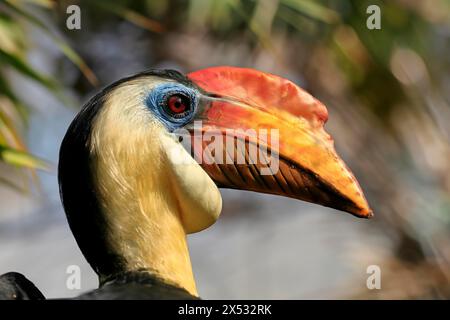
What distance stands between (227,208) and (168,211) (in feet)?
14.8

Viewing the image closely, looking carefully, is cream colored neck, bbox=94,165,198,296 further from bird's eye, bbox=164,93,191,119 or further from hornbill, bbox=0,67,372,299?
bird's eye, bbox=164,93,191,119

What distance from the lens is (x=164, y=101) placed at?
6.07 feet

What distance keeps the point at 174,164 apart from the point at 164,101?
0.48ft

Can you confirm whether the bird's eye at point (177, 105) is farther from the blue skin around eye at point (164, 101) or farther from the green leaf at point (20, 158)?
the green leaf at point (20, 158)

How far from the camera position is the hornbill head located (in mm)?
1770

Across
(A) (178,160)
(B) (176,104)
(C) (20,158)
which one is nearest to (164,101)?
(B) (176,104)

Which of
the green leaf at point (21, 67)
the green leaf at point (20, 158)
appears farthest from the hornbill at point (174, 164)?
the green leaf at point (21, 67)

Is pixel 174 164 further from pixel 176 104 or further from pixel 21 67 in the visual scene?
pixel 21 67

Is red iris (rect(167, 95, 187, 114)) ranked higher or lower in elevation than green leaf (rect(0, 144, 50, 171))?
lower

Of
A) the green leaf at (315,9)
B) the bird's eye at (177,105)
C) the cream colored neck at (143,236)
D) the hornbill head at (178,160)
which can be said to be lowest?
the cream colored neck at (143,236)

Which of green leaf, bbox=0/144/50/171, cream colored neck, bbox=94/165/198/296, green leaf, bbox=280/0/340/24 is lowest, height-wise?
cream colored neck, bbox=94/165/198/296

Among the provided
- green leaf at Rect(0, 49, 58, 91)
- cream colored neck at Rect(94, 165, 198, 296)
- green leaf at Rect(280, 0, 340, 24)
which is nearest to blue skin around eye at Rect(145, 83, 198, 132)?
cream colored neck at Rect(94, 165, 198, 296)

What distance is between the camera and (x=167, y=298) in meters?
1.67

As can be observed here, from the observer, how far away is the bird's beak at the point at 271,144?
182 centimetres
